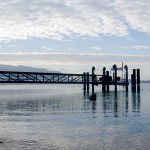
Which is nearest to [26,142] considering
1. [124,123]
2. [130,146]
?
[130,146]

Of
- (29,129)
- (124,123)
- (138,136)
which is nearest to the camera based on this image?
(138,136)

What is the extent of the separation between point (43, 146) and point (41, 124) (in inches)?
496

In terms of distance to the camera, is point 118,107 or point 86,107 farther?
point 86,107

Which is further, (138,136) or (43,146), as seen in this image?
(138,136)

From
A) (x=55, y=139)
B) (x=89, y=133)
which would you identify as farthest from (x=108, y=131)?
(x=55, y=139)

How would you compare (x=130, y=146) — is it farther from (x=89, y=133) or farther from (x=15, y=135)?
(x=15, y=135)

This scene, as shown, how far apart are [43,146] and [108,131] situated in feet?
29.1

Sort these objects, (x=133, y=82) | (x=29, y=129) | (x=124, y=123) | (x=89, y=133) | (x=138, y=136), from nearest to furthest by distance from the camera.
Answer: (x=138, y=136) < (x=89, y=133) < (x=29, y=129) < (x=124, y=123) < (x=133, y=82)

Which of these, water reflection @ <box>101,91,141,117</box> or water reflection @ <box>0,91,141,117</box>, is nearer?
water reflection @ <box>101,91,141,117</box>

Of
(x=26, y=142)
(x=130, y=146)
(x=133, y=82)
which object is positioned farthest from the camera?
(x=133, y=82)

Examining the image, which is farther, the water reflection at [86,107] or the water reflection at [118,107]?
the water reflection at [86,107]

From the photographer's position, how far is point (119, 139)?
29.4m

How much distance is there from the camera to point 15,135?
3173 cm

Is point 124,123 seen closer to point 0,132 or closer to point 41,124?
point 41,124
